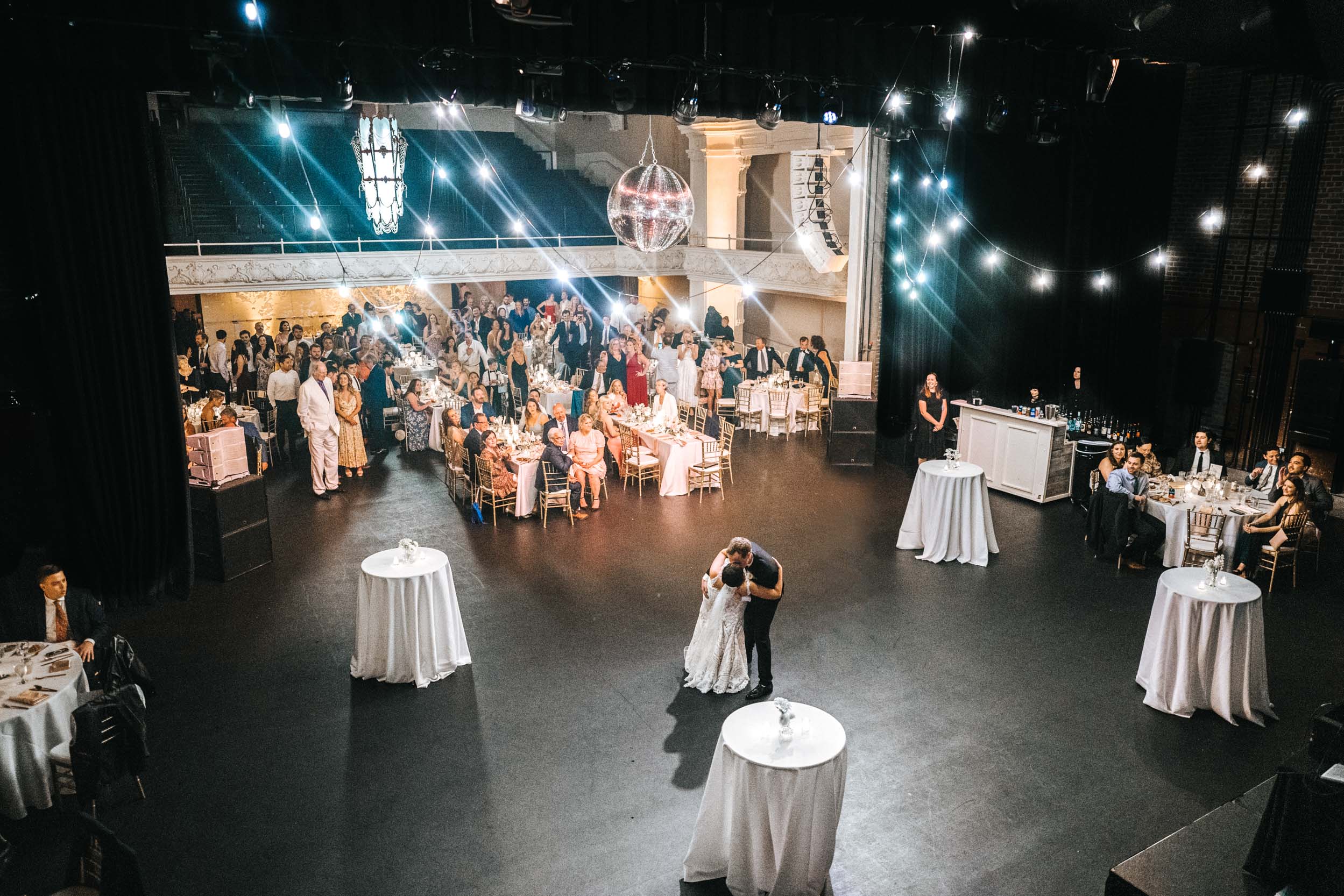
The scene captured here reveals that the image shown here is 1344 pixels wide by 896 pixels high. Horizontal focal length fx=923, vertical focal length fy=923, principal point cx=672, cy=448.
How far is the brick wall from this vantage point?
1002 centimetres

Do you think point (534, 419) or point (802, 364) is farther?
point (802, 364)

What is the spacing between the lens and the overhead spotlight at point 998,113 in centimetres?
786

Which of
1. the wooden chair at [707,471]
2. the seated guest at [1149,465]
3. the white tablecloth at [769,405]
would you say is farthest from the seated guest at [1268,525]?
the white tablecloth at [769,405]

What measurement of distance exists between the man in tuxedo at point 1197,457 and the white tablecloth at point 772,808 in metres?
5.75

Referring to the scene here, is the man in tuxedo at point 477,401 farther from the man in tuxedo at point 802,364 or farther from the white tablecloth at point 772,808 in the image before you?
the white tablecloth at point 772,808

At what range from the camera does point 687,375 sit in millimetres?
12992

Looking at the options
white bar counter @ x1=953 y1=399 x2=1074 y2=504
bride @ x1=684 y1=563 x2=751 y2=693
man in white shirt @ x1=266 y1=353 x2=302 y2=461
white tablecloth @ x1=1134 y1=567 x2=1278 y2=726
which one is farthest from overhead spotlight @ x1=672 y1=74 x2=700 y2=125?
man in white shirt @ x1=266 y1=353 x2=302 y2=461

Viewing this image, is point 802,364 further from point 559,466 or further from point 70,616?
point 70,616

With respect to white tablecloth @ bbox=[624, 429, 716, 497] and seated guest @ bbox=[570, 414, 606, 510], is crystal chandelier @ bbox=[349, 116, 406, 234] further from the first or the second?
white tablecloth @ bbox=[624, 429, 716, 497]

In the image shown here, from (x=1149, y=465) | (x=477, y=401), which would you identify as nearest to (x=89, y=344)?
(x=477, y=401)

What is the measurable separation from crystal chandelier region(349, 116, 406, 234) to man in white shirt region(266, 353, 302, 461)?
2251mm

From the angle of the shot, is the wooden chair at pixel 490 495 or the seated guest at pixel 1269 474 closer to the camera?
the seated guest at pixel 1269 474

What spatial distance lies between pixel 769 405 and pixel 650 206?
18.4 feet

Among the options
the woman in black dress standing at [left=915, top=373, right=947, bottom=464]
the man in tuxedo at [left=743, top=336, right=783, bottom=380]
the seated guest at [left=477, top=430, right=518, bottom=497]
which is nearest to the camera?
the seated guest at [left=477, top=430, right=518, bottom=497]
